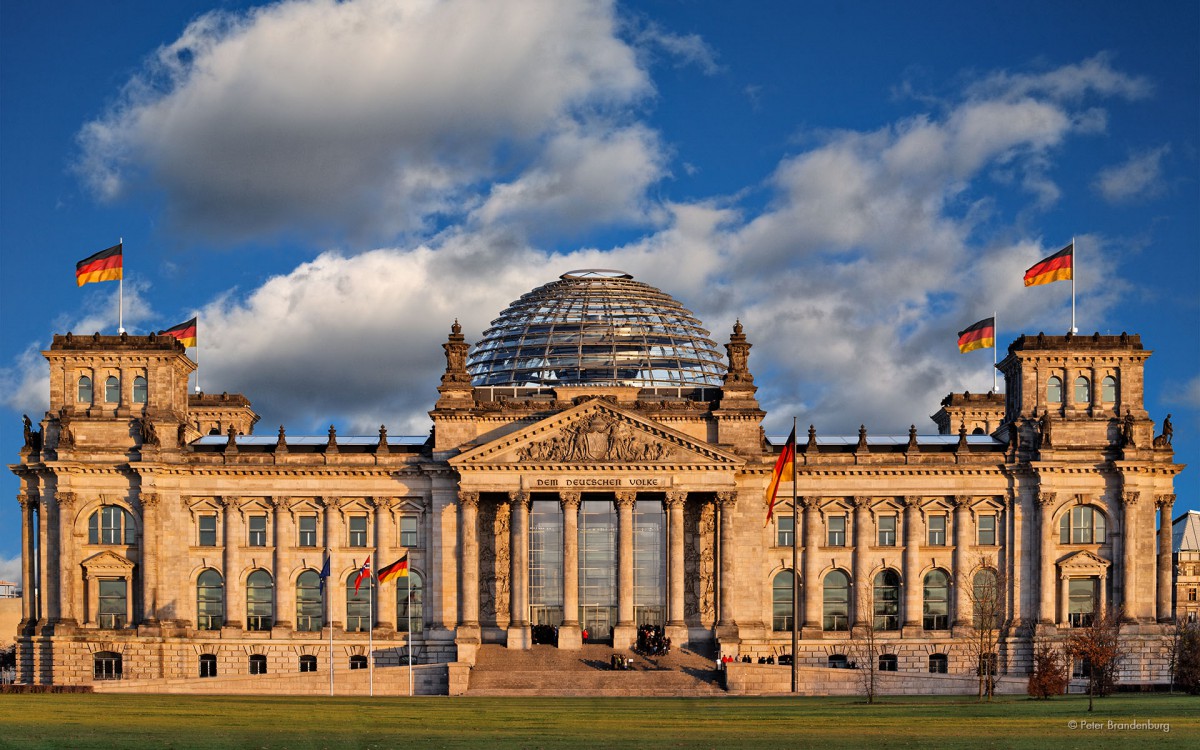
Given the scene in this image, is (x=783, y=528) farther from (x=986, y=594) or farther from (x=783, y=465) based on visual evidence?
(x=783, y=465)

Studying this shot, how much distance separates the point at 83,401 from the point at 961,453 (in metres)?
57.4

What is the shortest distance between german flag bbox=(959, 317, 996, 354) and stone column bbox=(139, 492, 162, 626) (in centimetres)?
5539

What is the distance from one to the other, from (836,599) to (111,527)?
4733 cm

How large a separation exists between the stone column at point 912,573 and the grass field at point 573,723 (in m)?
30.4

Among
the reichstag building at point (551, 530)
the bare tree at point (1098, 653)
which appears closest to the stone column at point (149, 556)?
the reichstag building at point (551, 530)

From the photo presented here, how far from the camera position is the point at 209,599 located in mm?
118250

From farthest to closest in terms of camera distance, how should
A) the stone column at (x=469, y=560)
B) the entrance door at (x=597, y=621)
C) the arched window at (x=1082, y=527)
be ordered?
the arched window at (x=1082, y=527) < the entrance door at (x=597, y=621) < the stone column at (x=469, y=560)

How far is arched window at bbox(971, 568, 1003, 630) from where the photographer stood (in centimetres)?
11194

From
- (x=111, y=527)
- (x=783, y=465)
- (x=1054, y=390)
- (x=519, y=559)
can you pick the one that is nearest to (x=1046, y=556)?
(x=1054, y=390)

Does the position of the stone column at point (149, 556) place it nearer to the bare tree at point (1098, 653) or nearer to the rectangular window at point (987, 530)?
the rectangular window at point (987, 530)

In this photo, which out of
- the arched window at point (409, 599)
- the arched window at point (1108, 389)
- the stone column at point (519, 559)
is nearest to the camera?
the stone column at point (519, 559)

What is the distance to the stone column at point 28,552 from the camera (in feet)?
386

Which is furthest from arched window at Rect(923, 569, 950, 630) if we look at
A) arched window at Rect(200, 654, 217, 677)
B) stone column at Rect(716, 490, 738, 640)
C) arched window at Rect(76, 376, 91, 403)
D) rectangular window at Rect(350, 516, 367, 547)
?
arched window at Rect(76, 376, 91, 403)

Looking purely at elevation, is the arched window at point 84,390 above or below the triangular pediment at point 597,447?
above
